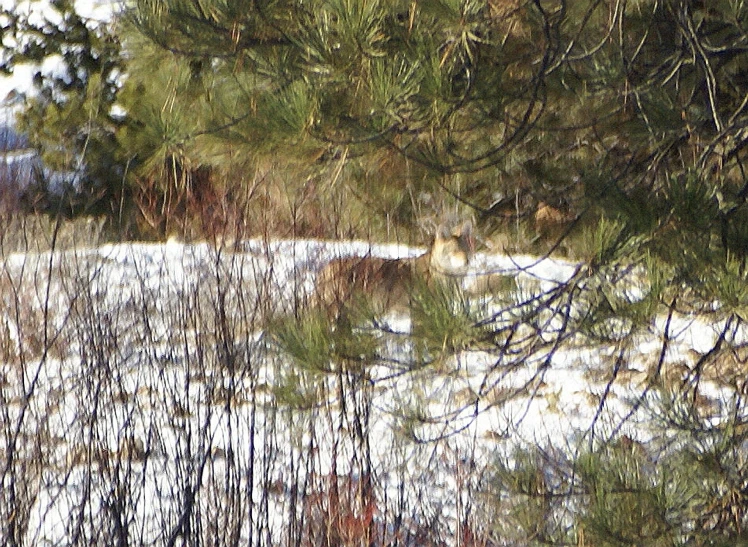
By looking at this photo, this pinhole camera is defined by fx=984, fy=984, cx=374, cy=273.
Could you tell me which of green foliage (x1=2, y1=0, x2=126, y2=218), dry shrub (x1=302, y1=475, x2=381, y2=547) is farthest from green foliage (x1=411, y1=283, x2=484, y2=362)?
green foliage (x1=2, y1=0, x2=126, y2=218)

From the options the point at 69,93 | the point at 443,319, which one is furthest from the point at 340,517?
the point at 69,93

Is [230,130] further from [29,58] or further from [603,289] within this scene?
[29,58]

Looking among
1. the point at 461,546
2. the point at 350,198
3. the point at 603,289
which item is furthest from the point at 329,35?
the point at 461,546

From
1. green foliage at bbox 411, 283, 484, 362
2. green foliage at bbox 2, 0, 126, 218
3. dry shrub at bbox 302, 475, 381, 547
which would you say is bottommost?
dry shrub at bbox 302, 475, 381, 547

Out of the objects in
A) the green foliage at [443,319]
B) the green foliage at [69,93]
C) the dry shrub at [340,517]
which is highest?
the green foliage at [69,93]

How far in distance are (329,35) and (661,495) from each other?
1.28 metres

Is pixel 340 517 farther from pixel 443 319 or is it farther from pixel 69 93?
pixel 69 93

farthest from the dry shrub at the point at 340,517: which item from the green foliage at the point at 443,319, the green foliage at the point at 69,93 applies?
the green foliage at the point at 69,93

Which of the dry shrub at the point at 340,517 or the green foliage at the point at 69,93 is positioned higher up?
the green foliage at the point at 69,93

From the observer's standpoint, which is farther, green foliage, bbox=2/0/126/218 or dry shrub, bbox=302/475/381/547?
green foliage, bbox=2/0/126/218

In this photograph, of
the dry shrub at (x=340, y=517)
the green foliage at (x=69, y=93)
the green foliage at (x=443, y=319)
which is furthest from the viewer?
the green foliage at (x=69, y=93)

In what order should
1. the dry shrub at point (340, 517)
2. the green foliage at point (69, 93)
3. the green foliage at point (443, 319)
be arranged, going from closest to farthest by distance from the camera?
the green foliage at point (443, 319) → the dry shrub at point (340, 517) → the green foliage at point (69, 93)

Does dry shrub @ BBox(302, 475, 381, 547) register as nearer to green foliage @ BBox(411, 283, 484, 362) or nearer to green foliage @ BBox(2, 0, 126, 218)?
green foliage @ BBox(411, 283, 484, 362)

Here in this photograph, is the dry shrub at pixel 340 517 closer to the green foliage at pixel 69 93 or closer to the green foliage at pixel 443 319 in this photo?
the green foliage at pixel 443 319
